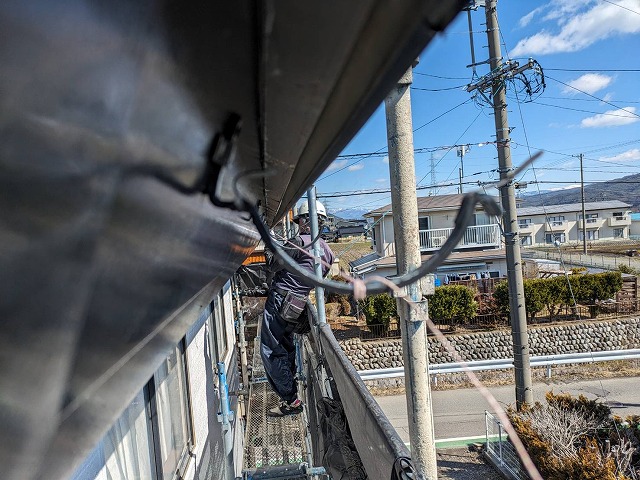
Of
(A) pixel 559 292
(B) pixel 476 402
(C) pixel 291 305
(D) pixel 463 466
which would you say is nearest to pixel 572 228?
(A) pixel 559 292

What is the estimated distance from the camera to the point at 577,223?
3597cm

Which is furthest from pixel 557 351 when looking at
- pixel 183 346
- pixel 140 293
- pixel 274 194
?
pixel 140 293

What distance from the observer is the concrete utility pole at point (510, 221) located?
6645mm

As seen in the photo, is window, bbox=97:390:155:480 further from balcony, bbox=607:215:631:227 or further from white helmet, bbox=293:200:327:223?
balcony, bbox=607:215:631:227

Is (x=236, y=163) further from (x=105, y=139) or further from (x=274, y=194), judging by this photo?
(x=274, y=194)

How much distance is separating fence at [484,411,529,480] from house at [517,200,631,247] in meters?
25.9

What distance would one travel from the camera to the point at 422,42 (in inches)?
14.3

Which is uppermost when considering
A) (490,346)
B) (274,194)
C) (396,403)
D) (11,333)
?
(274,194)

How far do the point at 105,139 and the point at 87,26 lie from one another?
0.30 feet

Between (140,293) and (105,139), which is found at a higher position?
(105,139)

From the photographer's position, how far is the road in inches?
354

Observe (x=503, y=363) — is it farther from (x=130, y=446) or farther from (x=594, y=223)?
(x=594, y=223)

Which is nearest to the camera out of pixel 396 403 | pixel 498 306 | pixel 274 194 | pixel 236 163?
pixel 236 163

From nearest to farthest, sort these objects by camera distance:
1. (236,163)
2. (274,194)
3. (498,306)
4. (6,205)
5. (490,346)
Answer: (6,205)
(236,163)
(274,194)
(490,346)
(498,306)
